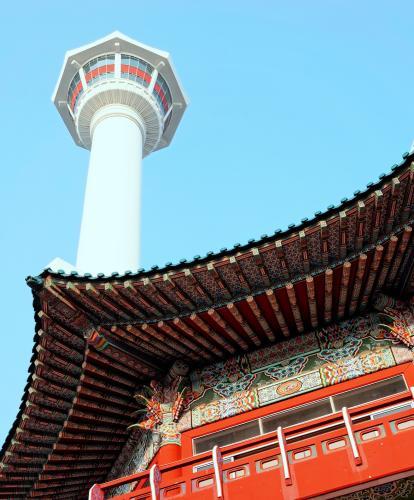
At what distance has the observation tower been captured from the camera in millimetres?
19047

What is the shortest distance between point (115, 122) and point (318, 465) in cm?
2006

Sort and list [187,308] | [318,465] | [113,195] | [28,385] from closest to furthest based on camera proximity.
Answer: [318,465] → [187,308] → [28,385] → [113,195]

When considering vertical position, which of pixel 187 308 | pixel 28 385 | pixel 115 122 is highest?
pixel 115 122

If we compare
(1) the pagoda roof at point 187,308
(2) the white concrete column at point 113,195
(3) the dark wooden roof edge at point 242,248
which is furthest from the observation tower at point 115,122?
(3) the dark wooden roof edge at point 242,248

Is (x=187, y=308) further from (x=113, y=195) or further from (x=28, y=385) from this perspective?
(x=113, y=195)

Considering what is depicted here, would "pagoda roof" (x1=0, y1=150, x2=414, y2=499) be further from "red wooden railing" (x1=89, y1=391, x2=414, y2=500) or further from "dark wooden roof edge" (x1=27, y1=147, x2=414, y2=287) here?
"red wooden railing" (x1=89, y1=391, x2=414, y2=500)

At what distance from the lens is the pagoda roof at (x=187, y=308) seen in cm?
845

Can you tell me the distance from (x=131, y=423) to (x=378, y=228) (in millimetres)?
6012

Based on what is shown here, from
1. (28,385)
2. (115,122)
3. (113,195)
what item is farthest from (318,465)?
(115,122)

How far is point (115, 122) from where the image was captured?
970 inches

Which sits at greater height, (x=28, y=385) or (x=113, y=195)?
(x=113, y=195)

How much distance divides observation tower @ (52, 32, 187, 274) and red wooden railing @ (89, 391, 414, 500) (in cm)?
1083

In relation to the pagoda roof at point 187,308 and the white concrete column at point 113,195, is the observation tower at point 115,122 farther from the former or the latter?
the pagoda roof at point 187,308

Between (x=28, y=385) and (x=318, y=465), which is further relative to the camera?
(x=28, y=385)
